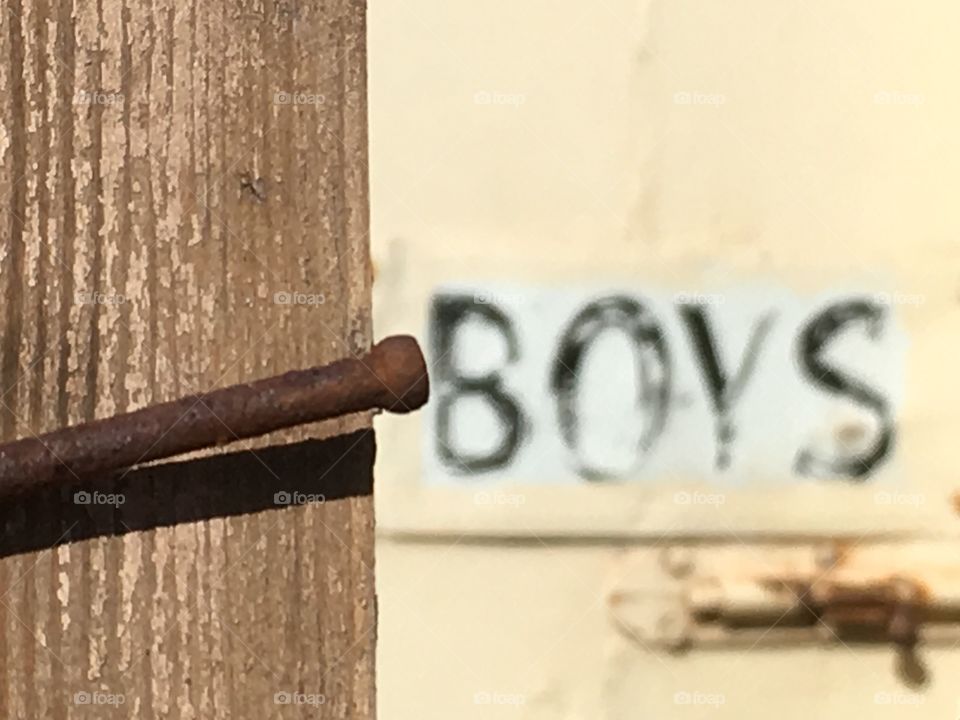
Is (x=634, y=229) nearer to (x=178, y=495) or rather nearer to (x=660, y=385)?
(x=660, y=385)

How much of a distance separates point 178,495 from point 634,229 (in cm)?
41

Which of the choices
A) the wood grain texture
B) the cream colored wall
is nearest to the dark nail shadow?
the wood grain texture

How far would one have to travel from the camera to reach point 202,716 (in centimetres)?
69

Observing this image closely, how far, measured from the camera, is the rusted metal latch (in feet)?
2.79

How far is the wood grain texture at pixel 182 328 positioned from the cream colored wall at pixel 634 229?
0.11 m

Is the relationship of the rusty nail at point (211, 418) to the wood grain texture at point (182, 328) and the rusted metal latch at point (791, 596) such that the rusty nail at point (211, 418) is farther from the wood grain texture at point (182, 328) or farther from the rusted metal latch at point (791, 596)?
the rusted metal latch at point (791, 596)

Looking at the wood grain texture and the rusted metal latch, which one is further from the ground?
the wood grain texture

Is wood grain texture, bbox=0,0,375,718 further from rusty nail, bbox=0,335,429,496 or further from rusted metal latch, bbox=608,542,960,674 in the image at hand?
rusted metal latch, bbox=608,542,960,674

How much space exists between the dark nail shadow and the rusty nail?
2.0 inches

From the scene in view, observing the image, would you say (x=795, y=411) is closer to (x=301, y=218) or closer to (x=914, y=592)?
(x=914, y=592)

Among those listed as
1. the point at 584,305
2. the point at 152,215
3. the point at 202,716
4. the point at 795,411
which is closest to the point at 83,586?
the point at 202,716

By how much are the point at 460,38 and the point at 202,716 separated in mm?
533

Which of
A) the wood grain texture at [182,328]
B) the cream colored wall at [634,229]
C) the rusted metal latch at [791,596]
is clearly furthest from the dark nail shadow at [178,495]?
the rusted metal latch at [791,596]

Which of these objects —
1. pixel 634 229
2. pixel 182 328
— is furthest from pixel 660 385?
pixel 182 328
